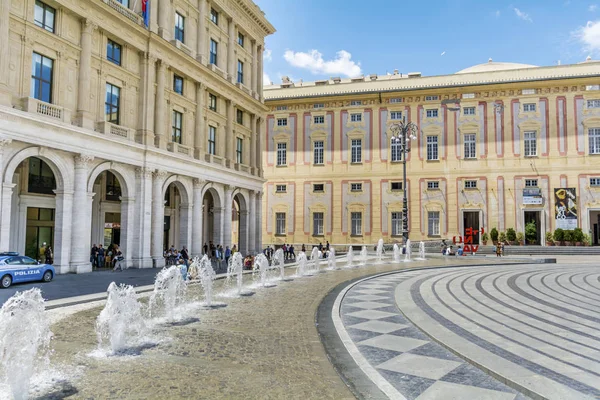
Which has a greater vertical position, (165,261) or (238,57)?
(238,57)

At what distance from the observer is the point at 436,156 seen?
140 feet

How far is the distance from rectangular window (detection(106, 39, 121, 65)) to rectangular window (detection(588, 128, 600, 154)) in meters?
40.2

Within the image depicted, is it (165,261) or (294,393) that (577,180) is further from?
(294,393)

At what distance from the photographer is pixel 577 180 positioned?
39.2 meters

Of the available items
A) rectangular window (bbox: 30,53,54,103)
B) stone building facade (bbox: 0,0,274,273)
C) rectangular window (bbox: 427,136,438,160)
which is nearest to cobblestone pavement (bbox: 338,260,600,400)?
stone building facade (bbox: 0,0,274,273)

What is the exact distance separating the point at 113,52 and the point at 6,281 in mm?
13458

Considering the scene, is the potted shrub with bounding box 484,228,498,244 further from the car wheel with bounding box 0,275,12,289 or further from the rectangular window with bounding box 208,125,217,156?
the car wheel with bounding box 0,275,12,289

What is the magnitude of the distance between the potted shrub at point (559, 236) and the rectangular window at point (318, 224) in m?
21.5

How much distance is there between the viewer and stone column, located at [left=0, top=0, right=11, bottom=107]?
16562 millimetres

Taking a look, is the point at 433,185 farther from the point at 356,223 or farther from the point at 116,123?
the point at 116,123

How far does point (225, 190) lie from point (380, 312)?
23.6 meters

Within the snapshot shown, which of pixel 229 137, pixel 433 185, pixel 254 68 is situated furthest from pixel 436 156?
pixel 229 137

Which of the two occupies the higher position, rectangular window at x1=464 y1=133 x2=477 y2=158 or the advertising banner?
rectangular window at x1=464 y1=133 x2=477 y2=158

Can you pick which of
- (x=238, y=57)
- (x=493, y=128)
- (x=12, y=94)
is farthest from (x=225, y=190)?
(x=493, y=128)
